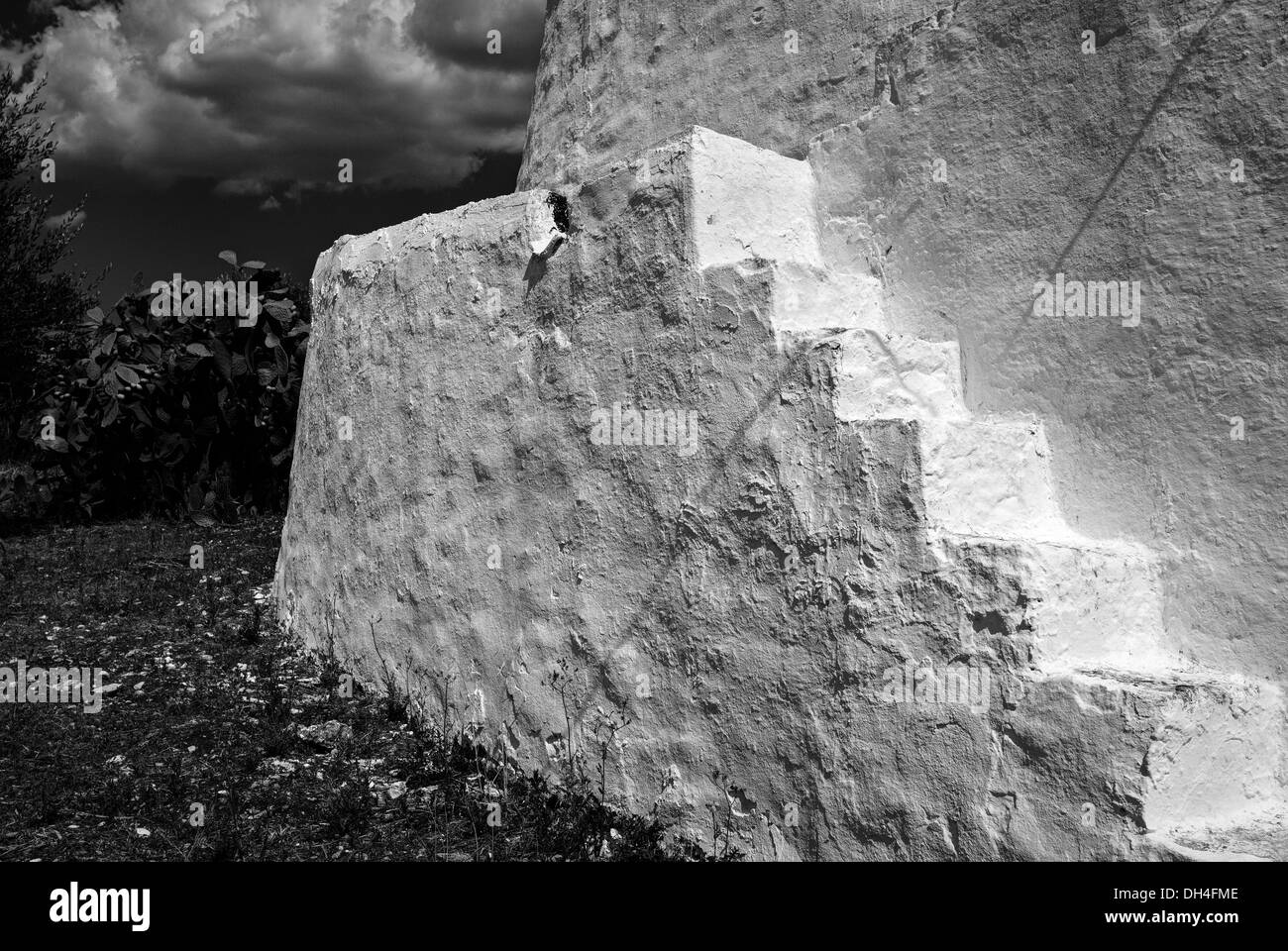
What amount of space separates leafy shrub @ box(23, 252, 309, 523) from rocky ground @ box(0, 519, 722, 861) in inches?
124

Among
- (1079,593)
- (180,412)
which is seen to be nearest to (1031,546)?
(1079,593)

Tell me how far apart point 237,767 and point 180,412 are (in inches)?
259

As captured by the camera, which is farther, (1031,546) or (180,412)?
(180,412)

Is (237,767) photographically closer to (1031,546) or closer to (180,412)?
(1031,546)

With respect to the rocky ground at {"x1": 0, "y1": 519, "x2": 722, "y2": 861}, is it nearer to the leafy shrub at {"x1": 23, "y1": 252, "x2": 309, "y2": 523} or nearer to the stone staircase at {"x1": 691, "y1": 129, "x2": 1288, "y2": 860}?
the stone staircase at {"x1": 691, "y1": 129, "x2": 1288, "y2": 860}

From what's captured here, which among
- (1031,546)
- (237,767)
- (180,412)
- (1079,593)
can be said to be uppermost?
(180,412)

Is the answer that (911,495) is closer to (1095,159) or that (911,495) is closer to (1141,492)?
(1141,492)

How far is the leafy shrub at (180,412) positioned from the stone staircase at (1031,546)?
7.51 meters

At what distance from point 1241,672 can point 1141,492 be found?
62 centimetres

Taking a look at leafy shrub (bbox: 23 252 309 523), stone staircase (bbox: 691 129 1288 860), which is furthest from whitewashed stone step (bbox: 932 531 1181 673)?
leafy shrub (bbox: 23 252 309 523)

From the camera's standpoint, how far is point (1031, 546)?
3.10 metres

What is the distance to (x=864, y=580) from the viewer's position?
3338mm

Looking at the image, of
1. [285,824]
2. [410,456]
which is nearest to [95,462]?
[410,456]

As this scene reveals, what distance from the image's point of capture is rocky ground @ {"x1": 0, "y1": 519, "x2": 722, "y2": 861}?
4.24 m
